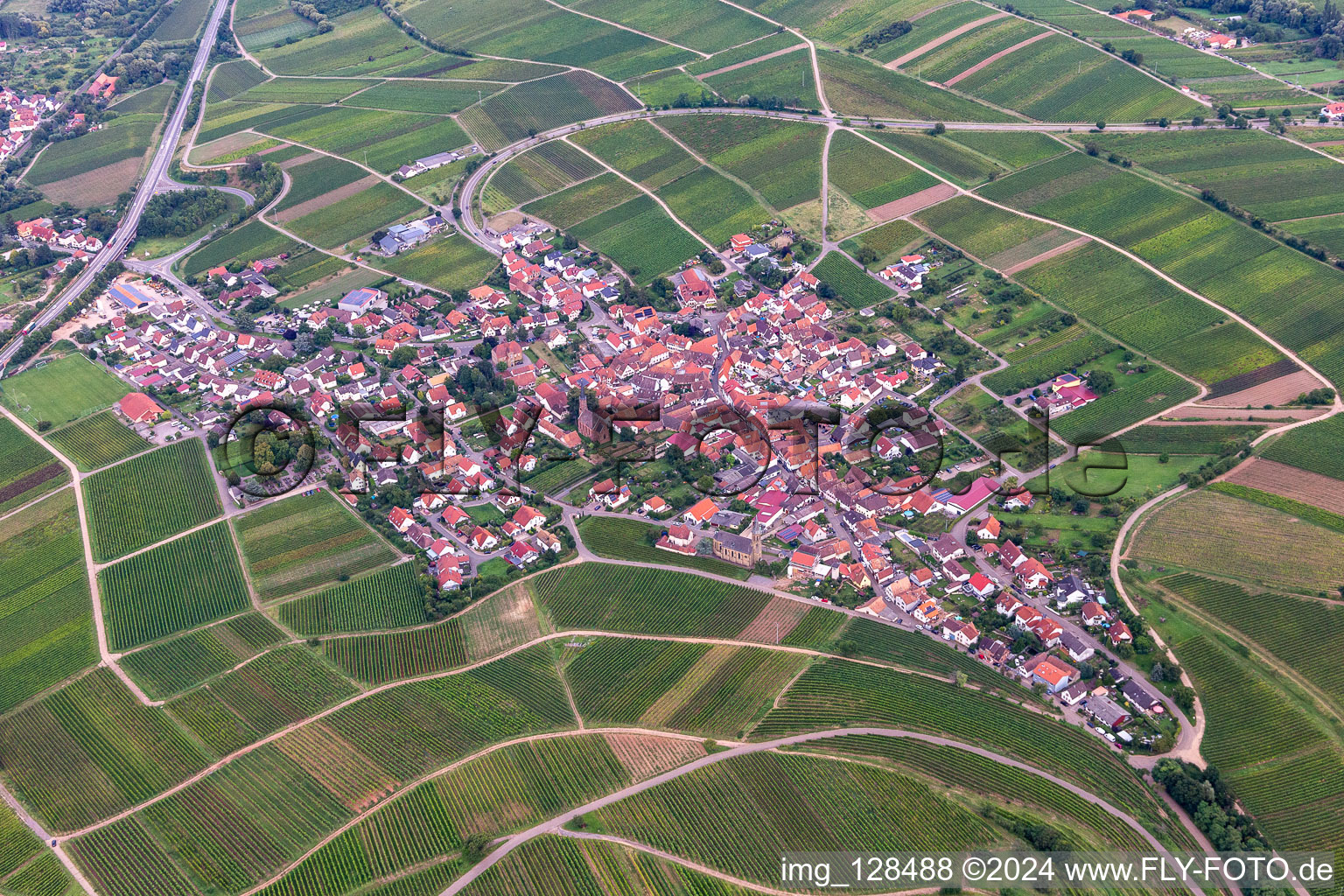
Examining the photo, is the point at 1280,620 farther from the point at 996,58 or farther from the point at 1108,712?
the point at 996,58

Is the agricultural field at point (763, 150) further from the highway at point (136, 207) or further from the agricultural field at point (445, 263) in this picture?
the highway at point (136, 207)

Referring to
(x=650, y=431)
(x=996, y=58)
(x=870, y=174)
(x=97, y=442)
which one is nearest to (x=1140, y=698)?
(x=650, y=431)

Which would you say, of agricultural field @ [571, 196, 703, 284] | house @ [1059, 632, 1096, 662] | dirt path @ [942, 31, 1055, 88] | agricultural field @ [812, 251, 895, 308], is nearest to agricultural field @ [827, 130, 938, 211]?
agricultural field @ [812, 251, 895, 308]

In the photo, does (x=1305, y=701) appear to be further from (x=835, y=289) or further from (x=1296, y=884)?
(x=835, y=289)

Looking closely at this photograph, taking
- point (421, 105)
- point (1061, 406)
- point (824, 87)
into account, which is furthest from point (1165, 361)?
point (421, 105)

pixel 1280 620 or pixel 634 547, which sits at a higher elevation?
pixel 1280 620
